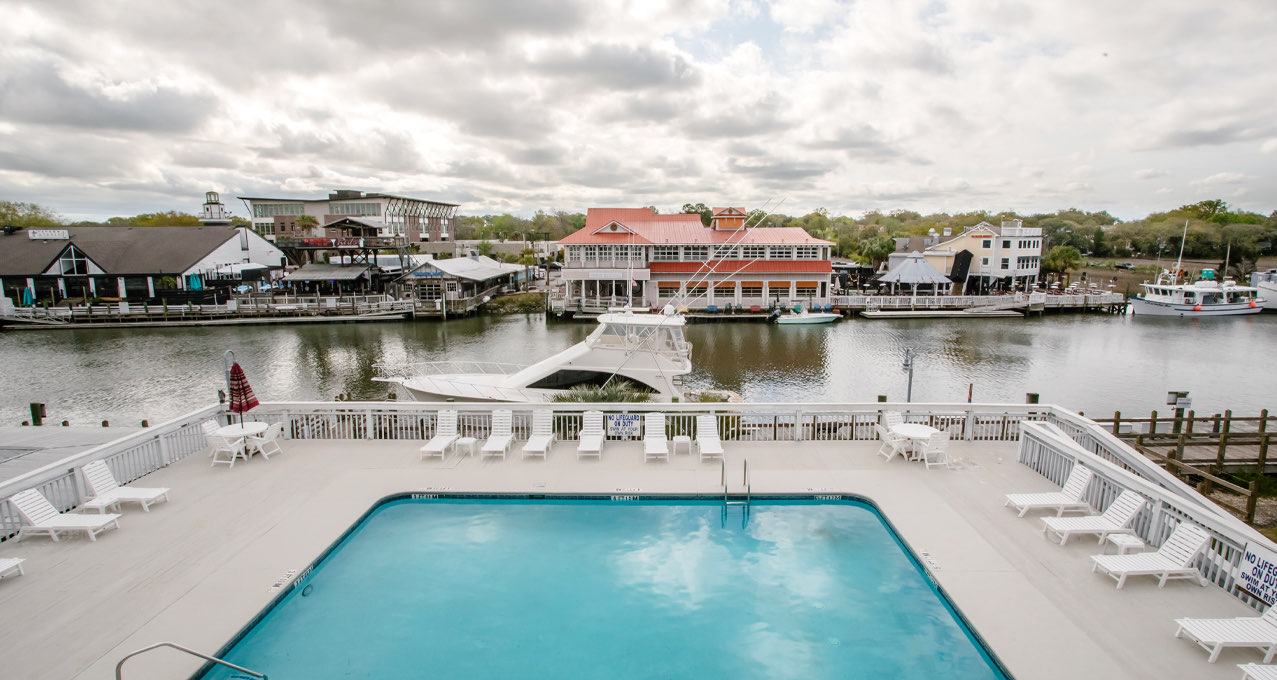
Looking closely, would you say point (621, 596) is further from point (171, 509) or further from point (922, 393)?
point (922, 393)

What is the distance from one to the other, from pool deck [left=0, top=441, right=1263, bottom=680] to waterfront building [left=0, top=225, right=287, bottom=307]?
139ft

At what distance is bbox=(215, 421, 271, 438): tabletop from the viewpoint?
9.66 metres


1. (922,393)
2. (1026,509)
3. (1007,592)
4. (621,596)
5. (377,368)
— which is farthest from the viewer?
(377,368)

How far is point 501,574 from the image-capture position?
24.2 feet

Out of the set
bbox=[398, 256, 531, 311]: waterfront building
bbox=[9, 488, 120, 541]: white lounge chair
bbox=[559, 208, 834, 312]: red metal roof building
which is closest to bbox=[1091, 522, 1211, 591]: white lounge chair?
bbox=[9, 488, 120, 541]: white lounge chair

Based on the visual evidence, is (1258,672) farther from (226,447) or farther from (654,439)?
(226,447)

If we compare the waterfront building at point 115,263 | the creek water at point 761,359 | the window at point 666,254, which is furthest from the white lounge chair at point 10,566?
the waterfront building at point 115,263

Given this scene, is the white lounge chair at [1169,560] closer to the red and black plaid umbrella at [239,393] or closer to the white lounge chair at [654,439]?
the white lounge chair at [654,439]

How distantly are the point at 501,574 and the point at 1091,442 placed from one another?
31.0ft

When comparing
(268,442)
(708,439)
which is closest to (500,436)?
(708,439)

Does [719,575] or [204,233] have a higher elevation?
[204,233]

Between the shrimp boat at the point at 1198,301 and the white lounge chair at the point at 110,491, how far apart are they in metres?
55.5

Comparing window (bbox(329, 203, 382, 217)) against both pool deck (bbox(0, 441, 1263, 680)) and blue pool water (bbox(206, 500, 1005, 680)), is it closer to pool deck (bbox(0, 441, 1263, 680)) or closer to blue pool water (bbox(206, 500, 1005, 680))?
pool deck (bbox(0, 441, 1263, 680))

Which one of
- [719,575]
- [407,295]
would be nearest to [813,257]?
[407,295]
